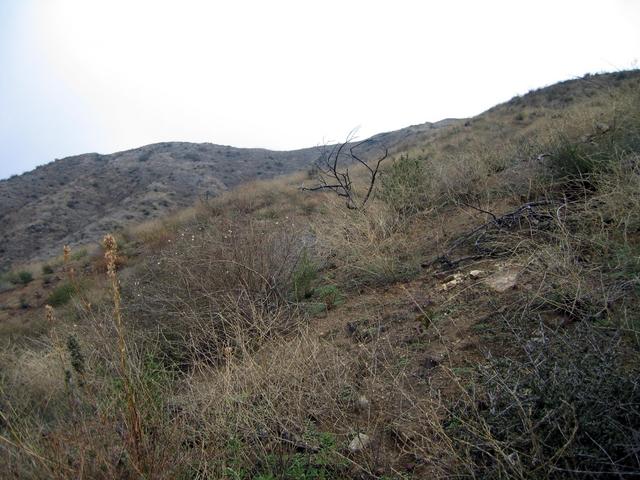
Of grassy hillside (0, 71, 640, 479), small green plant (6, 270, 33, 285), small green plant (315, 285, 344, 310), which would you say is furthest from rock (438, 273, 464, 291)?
small green plant (6, 270, 33, 285)

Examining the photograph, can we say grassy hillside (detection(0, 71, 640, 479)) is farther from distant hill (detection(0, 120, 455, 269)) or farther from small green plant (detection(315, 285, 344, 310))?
distant hill (detection(0, 120, 455, 269))

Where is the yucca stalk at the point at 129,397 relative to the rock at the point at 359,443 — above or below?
above

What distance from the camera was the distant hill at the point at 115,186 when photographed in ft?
69.2

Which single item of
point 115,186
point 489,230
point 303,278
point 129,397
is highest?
point 115,186

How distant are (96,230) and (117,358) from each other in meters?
19.3

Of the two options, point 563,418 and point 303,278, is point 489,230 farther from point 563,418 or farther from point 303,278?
point 563,418

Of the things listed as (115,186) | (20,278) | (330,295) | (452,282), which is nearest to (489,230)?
(452,282)

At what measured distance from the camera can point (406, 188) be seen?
5.90 metres

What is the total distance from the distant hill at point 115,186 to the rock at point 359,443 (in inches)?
601

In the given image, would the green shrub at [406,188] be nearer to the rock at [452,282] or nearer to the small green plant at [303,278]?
the small green plant at [303,278]

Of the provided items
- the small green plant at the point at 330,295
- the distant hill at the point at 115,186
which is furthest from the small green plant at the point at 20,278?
the small green plant at the point at 330,295

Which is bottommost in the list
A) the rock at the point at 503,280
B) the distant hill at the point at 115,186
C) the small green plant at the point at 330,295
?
the small green plant at the point at 330,295

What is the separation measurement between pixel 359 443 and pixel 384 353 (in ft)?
2.29

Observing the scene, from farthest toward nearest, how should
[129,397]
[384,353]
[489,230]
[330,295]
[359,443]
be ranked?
[330,295] → [489,230] → [384,353] → [359,443] → [129,397]
